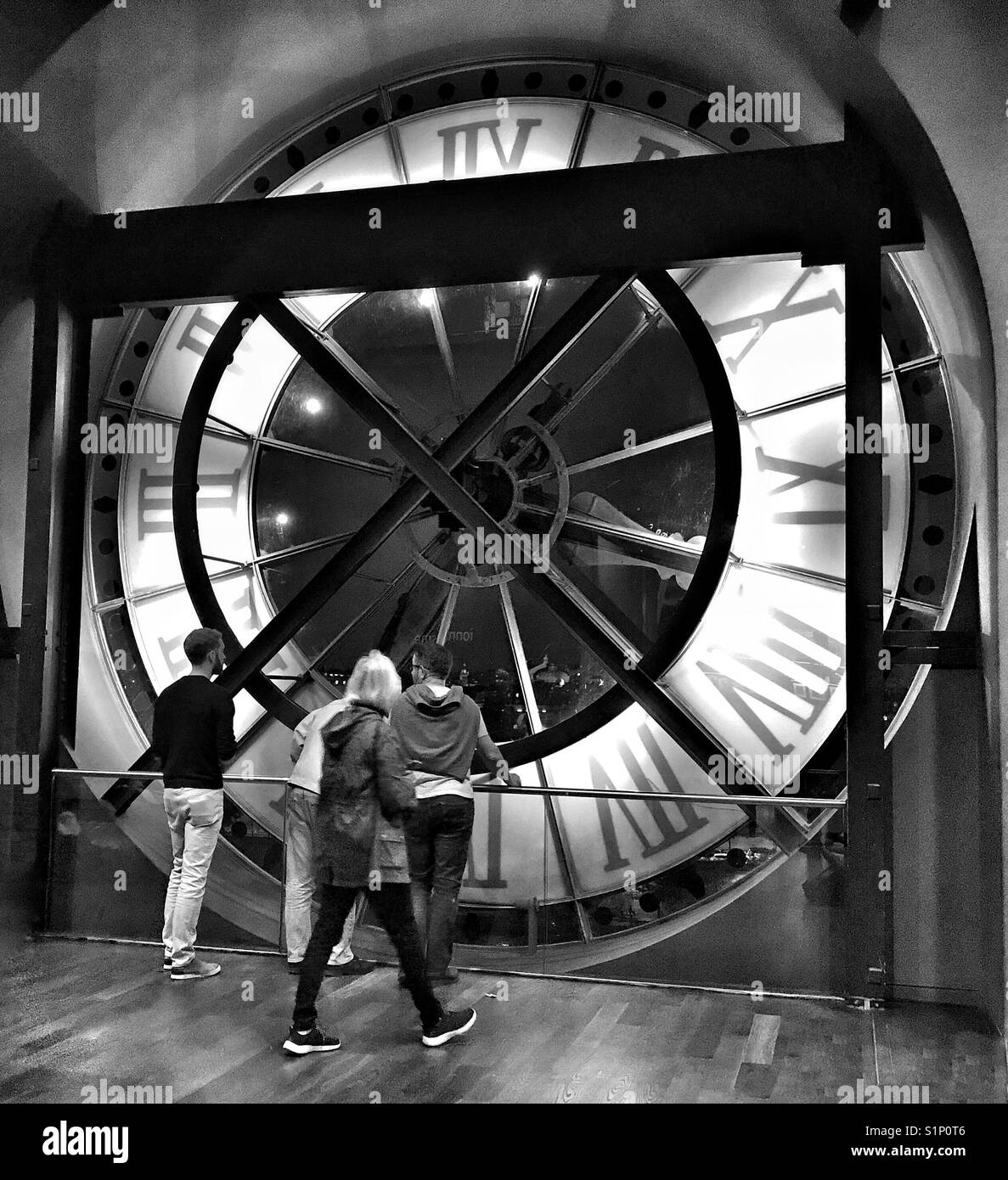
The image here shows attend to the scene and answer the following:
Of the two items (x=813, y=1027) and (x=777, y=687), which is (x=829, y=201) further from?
(x=813, y=1027)

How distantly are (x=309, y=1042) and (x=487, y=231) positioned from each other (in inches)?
154

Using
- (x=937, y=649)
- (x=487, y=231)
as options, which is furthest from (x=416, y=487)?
(x=937, y=649)

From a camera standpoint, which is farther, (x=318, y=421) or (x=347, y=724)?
(x=318, y=421)

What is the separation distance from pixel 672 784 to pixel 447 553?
1873 mm

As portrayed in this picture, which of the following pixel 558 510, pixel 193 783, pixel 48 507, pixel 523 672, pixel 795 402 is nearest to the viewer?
pixel 193 783

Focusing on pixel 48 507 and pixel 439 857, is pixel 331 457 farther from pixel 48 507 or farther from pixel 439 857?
pixel 439 857

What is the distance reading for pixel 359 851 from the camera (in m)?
4.15

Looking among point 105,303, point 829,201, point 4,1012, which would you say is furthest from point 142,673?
point 829,201

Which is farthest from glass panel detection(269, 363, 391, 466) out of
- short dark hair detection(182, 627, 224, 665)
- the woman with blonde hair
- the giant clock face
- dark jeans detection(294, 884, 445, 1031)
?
dark jeans detection(294, 884, 445, 1031)

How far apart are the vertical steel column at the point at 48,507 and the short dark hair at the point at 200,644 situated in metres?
1.41

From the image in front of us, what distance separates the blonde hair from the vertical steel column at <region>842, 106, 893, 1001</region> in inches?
86.7

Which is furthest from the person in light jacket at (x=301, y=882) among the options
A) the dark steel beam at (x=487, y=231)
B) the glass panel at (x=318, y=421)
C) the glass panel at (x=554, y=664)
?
the dark steel beam at (x=487, y=231)

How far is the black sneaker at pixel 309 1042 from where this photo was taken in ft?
13.8

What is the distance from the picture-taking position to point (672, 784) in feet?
20.9
